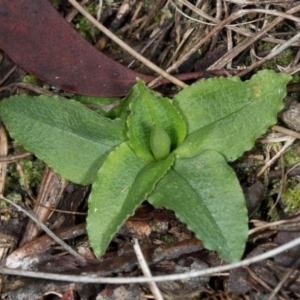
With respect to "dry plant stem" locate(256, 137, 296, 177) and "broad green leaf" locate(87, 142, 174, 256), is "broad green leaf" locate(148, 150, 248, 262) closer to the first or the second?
"broad green leaf" locate(87, 142, 174, 256)

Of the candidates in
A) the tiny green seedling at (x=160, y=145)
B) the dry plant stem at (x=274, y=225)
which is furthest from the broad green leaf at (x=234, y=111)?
the dry plant stem at (x=274, y=225)

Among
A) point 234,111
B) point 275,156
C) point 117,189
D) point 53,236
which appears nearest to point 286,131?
point 275,156

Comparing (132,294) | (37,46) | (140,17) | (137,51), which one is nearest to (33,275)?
(132,294)

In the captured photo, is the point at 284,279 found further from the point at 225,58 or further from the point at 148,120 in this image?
the point at 225,58

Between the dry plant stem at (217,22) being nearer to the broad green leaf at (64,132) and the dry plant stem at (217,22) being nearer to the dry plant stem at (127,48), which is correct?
the dry plant stem at (127,48)

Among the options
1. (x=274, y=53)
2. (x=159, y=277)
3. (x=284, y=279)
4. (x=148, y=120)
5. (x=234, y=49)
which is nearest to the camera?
(x=159, y=277)

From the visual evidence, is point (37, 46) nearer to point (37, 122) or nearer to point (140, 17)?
point (37, 122)
